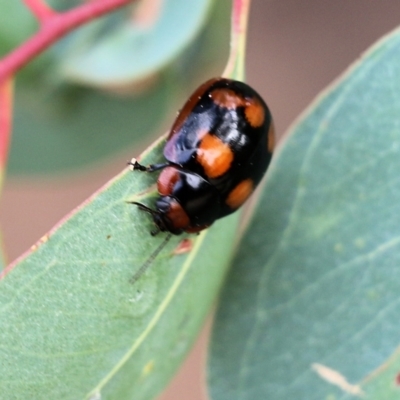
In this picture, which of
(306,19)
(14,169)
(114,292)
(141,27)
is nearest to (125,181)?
(114,292)

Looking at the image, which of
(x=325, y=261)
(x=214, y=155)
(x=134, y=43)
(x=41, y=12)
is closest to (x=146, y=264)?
(x=214, y=155)

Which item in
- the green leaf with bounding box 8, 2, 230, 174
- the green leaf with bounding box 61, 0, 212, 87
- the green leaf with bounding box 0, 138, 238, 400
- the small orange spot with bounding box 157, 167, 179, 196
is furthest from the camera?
the green leaf with bounding box 8, 2, 230, 174

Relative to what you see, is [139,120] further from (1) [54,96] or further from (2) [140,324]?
(2) [140,324]

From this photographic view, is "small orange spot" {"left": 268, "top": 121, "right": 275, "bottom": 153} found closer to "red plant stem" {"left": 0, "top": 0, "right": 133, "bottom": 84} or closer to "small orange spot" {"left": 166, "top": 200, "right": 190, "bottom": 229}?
"small orange spot" {"left": 166, "top": 200, "right": 190, "bottom": 229}

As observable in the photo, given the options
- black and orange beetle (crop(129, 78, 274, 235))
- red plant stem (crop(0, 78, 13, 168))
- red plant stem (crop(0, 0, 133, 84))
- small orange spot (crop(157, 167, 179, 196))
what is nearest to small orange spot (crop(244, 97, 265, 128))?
black and orange beetle (crop(129, 78, 274, 235))

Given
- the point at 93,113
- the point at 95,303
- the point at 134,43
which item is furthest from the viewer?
the point at 93,113

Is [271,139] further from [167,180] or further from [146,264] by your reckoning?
[146,264]
